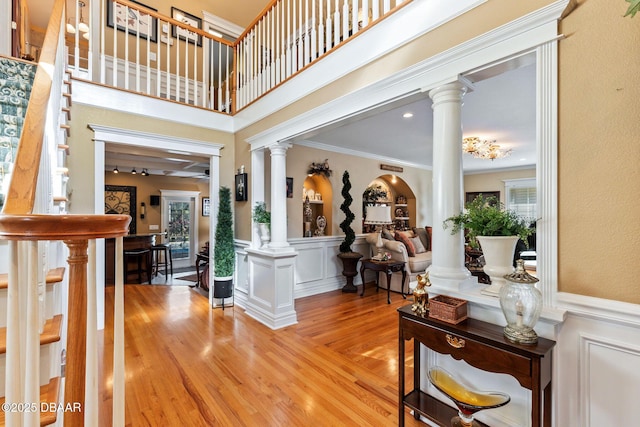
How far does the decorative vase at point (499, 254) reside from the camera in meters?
1.59

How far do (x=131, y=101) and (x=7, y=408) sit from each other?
152 inches

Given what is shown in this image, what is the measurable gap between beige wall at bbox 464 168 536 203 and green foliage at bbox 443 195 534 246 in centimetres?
750

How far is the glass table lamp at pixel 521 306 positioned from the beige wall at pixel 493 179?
7748 millimetres

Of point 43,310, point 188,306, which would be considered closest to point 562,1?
point 43,310

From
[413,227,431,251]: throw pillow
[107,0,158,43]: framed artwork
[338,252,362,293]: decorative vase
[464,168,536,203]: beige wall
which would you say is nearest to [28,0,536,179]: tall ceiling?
[107,0,158,43]: framed artwork

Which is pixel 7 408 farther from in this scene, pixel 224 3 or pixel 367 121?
pixel 224 3

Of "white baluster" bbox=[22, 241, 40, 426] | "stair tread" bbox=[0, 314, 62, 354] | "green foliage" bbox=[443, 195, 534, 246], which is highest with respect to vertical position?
"green foliage" bbox=[443, 195, 534, 246]

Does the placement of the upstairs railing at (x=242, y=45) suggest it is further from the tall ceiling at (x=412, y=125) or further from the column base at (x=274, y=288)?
the column base at (x=274, y=288)

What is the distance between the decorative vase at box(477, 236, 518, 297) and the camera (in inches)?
62.7

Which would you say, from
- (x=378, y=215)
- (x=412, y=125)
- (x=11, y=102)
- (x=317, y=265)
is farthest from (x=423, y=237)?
(x=11, y=102)

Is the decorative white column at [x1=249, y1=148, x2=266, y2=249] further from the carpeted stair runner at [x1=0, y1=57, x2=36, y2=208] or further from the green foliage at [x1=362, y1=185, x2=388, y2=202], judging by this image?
the green foliage at [x1=362, y1=185, x2=388, y2=202]

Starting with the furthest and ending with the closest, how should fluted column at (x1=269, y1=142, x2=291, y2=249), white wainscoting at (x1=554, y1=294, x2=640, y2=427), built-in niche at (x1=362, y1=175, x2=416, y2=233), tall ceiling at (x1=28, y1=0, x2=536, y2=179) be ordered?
built-in niche at (x1=362, y1=175, x2=416, y2=233), fluted column at (x1=269, y1=142, x2=291, y2=249), tall ceiling at (x1=28, y1=0, x2=536, y2=179), white wainscoting at (x1=554, y1=294, x2=640, y2=427)

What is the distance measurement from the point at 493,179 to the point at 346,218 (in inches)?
216

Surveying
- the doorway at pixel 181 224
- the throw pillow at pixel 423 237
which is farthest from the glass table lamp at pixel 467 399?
the doorway at pixel 181 224
